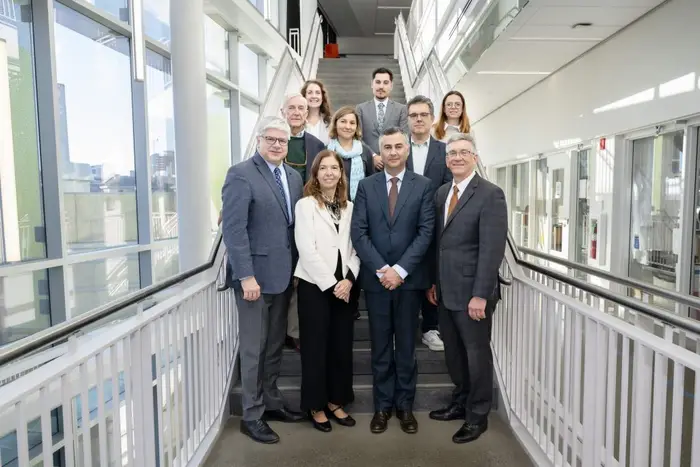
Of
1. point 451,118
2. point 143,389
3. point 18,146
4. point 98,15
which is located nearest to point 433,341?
point 451,118

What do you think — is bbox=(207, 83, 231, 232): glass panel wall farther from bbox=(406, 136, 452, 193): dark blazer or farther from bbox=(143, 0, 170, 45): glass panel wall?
bbox=(406, 136, 452, 193): dark blazer

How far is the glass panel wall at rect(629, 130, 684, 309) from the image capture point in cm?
478

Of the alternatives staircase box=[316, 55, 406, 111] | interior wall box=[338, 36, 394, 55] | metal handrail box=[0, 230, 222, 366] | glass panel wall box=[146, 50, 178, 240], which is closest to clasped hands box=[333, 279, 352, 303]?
metal handrail box=[0, 230, 222, 366]

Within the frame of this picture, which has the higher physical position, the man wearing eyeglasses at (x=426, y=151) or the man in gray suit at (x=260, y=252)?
the man wearing eyeglasses at (x=426, y=151)

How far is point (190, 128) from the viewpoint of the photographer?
5.32m

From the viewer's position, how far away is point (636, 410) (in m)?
1.79

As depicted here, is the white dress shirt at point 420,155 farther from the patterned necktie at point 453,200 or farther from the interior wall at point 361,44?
the interior wall at point 361,44

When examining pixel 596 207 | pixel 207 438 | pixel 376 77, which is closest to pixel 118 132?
pixel 376 77

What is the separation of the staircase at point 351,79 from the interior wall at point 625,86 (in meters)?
2.17

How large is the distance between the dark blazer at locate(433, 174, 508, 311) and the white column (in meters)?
3.42

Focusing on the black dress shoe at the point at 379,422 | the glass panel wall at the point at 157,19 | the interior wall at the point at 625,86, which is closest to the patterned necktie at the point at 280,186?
the black dress shoe at the point at 379,422

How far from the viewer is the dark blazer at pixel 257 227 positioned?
2.64 m

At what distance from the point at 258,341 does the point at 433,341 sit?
1205mm

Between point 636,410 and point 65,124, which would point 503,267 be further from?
point 65,124
